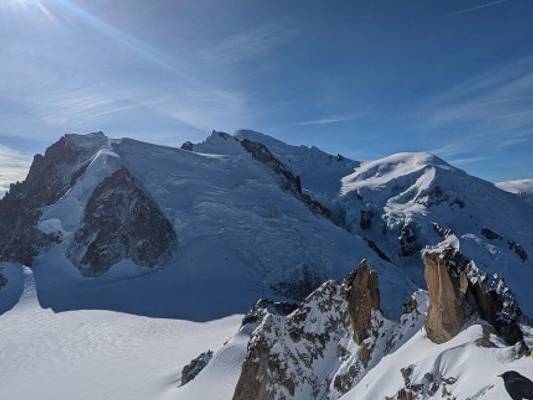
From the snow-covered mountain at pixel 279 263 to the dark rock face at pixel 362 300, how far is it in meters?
0.09

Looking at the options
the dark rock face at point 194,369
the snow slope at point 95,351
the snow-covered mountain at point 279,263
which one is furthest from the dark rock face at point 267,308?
the snow slope at point 95,351

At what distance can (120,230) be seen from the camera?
78.1 meters

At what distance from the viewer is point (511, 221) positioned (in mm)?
139625

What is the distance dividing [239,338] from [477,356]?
69.8 feet

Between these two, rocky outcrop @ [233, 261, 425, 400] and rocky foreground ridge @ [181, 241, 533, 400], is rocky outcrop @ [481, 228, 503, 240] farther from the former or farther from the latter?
rocky outcrop @ [233, 261, 425, 400]

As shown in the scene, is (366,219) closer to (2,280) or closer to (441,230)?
(441,230)

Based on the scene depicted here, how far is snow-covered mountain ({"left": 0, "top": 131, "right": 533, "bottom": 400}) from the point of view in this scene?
23.2 m

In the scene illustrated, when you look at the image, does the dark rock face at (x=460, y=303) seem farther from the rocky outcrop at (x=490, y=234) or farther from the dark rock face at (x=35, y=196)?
the rocky outcrop at (x=490, y=234)

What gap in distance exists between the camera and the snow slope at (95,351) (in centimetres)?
4028

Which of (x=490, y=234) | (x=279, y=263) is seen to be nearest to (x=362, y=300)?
(x=279, y=263)

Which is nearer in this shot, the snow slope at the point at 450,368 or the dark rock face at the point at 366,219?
the snow slope at the point at 450,368

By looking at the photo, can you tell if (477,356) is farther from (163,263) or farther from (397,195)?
(397,195)

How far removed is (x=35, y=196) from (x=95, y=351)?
1916 inches

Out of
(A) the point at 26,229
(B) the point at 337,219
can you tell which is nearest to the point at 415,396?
(A) the point at 26,229
